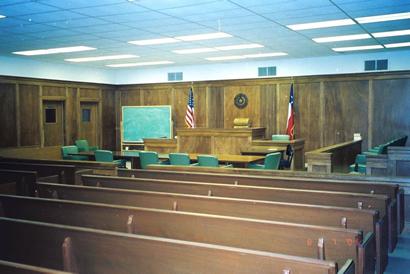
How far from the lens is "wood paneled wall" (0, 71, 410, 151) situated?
34.0ft

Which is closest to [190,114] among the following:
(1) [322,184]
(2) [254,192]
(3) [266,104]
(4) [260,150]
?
(3) [266,104]

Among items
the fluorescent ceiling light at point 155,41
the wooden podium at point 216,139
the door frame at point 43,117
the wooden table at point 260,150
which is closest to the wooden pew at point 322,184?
the fluorescent ceiling light at point 155,41

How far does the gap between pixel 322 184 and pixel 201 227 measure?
64.6 inches

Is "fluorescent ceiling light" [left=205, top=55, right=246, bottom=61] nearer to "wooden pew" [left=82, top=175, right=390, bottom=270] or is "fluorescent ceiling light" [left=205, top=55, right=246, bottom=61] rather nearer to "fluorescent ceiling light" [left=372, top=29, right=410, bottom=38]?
"fluorescent ceiling light" [left=372, top=29, right=410, bottom=38]

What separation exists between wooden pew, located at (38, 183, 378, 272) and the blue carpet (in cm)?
90

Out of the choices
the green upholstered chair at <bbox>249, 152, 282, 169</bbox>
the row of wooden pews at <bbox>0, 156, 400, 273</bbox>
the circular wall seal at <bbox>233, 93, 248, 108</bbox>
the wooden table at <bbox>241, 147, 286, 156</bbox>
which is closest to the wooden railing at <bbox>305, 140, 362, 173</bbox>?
the green upholstered chair at <bbox>249, 152, 282, 169</bbox>

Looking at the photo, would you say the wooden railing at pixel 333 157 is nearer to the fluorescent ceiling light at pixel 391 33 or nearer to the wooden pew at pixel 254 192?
the fluorescent ceiling light at pixel 391 33

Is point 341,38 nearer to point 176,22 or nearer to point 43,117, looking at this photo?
point 176,22

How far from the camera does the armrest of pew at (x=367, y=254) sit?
7.55 ft

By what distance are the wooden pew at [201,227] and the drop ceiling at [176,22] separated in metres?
2.95

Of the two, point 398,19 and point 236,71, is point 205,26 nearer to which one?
point 398,19

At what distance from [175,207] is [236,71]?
357 inches

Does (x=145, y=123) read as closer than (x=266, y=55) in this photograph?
No

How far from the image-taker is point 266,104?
1178cm
